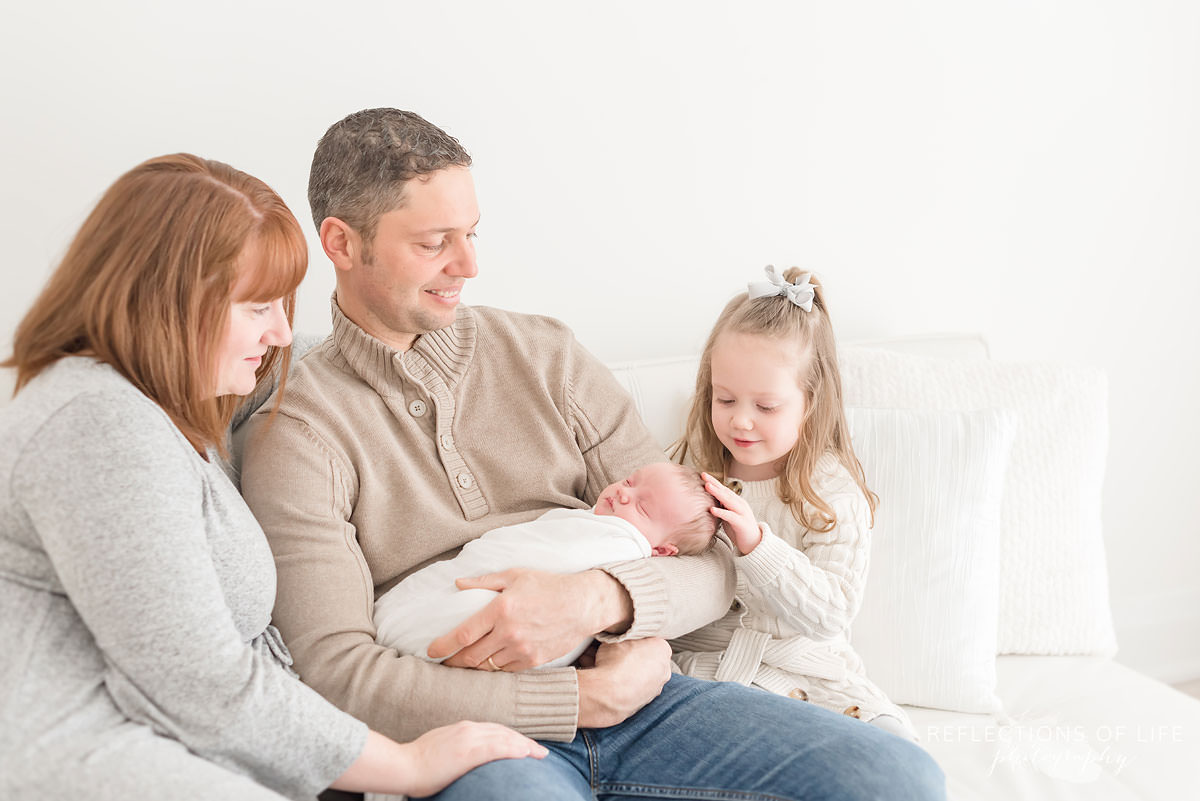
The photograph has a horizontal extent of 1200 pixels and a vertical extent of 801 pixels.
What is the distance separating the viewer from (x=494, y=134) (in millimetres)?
2072

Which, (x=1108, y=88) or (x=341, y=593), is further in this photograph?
(x=1108, y=88)

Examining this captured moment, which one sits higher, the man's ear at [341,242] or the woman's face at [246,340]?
the man's ear at [341,242]

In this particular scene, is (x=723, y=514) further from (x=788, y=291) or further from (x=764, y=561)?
(x=788, y=291)

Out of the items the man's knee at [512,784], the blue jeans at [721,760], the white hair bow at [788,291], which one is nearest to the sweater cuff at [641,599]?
the blue jeans at [721,760]

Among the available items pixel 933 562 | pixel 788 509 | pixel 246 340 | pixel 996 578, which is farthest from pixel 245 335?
pixel 996 578

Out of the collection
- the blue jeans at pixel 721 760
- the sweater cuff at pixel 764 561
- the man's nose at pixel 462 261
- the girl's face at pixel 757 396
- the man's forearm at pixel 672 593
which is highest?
the man's nose at pixel 462 261

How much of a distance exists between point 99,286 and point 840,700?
49.8 inches

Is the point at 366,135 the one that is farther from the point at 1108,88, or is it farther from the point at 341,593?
the point at 1108,88

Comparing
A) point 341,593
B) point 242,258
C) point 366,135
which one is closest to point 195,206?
point 242,258

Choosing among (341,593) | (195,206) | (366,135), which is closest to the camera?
(195,206)

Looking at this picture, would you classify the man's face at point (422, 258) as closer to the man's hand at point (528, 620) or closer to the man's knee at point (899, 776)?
the man's hand at point (528, 620)

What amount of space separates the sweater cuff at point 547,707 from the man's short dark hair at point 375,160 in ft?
2.40

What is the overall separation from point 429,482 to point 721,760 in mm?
632

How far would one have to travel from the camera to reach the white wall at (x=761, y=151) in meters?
1.79
